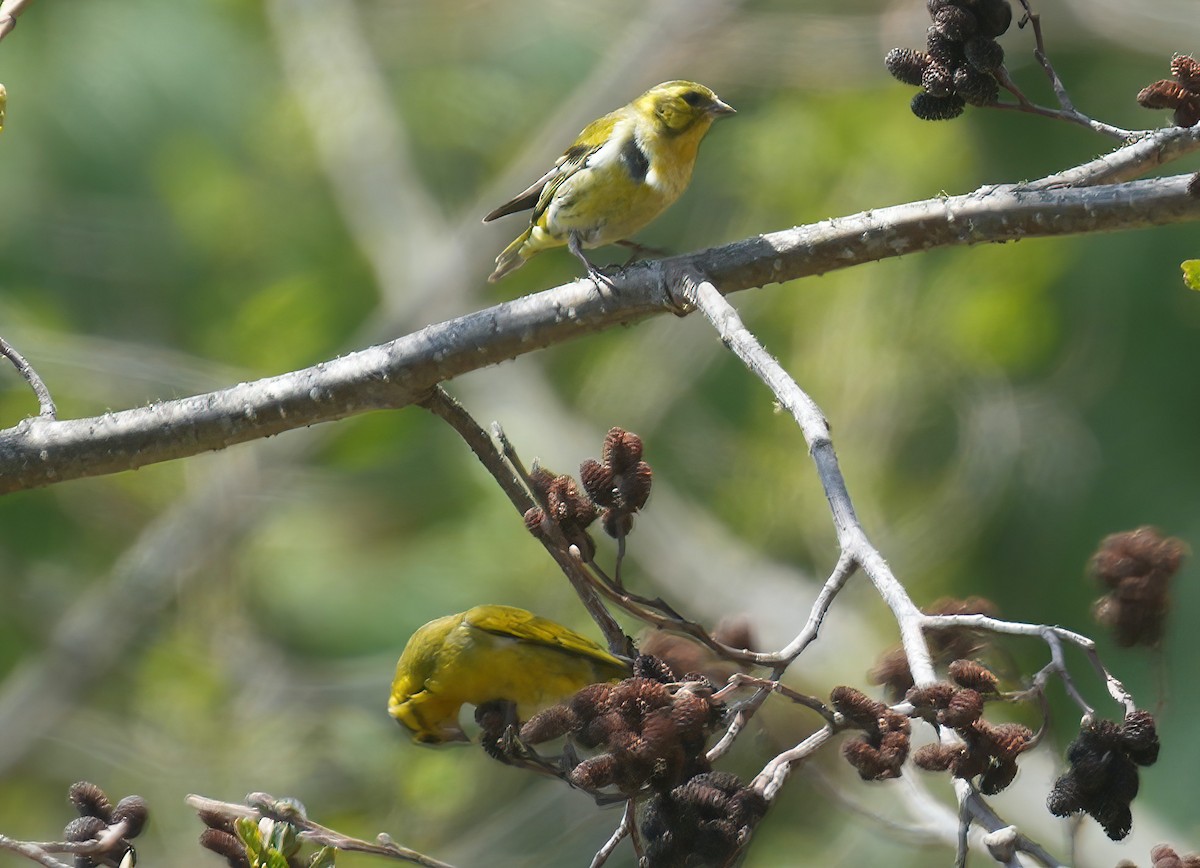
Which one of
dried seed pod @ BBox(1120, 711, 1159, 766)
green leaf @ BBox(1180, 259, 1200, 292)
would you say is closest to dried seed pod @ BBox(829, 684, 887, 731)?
dried seed pod @ BBox(1120, 711, 1159, 766)

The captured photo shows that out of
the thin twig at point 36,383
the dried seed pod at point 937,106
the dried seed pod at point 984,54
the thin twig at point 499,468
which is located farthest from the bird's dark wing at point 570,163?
the dried seed pod at point 984,54

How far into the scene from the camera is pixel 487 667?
11.0 feet

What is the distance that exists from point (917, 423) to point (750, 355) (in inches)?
236

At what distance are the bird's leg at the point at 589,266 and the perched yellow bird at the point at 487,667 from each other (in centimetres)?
79

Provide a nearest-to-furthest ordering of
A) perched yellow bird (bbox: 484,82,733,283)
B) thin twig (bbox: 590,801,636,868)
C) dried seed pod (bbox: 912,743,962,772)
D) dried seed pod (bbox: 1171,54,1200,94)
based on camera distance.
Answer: dried seed pod (bbox: 912,743,962,772)
thin twig (bbox: 590,801,636,868)
dried seed pod (bbox: 1171,54,1200,94)
perched yellow bird (bbox: 484,82,733,283)

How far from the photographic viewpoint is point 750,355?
2037 mm

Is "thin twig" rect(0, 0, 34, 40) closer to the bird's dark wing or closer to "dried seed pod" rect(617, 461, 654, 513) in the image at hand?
"dried seed pod" rect(617, 461, 654, 513)

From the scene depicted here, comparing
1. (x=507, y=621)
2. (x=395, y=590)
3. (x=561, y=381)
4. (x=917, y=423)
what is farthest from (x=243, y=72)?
(x=507, y=621)

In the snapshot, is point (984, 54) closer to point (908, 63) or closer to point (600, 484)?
point (908, 63)

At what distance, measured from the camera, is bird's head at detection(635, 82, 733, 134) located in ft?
12.7

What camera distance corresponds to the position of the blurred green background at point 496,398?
23.4 feet

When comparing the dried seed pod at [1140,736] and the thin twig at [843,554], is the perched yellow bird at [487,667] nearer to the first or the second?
Answer: the thin twig at [843,554]

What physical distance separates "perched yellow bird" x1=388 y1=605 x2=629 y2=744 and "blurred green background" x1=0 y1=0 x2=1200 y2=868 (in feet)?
7.13

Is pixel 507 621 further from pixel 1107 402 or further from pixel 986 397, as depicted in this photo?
pixel 1107 402
